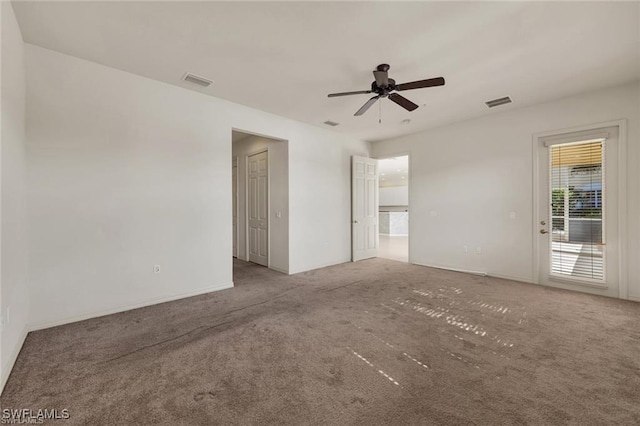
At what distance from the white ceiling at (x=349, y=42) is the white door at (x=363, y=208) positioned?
2.48 meters

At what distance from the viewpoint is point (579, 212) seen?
4.05 metres

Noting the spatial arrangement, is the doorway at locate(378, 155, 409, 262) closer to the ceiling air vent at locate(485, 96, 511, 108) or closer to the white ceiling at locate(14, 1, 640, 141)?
the ceiling air vent at locate(485, 96, 511, 108)

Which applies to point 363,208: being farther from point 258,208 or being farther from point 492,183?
point 492,183

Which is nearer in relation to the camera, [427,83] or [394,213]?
[427,83]

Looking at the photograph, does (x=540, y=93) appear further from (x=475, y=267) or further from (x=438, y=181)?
(x=475, y=267)

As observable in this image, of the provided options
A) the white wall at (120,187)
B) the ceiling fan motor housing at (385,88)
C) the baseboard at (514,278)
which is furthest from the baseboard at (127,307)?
the baseboard at (514,278)

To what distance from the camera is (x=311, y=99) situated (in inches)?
161

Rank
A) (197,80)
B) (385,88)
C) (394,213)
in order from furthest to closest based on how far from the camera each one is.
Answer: (394,213) < (197,80) < (385,88)

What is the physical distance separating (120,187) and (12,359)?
1.83 metres

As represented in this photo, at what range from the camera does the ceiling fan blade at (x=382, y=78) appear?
3.00m

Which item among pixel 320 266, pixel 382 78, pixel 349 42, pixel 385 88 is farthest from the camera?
pixel 320 266

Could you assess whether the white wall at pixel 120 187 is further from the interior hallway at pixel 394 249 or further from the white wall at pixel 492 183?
the interior hallway at pixel 394 249

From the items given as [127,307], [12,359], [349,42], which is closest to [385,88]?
[349,42]

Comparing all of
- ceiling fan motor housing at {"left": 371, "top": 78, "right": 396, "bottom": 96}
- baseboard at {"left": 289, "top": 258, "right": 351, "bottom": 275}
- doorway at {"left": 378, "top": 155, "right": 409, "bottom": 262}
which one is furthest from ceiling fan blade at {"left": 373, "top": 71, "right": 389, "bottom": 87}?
doorway at {"left": 378, "top": 155, "right": 409, "bottom": 262}
